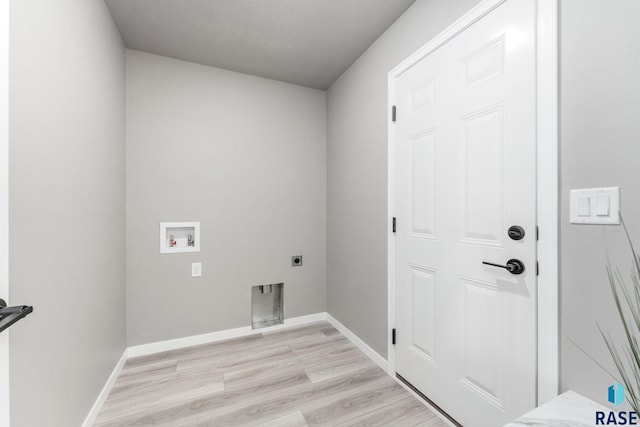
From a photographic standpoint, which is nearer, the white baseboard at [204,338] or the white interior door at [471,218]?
the white interior door at [471,218]

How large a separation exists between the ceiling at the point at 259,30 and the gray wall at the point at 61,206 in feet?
0.89

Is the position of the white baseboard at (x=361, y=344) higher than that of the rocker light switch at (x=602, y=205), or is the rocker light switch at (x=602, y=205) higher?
the rocker light switch at (x=602, y=205)

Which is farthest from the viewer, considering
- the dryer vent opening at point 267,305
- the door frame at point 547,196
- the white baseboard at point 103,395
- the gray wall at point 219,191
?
the dryer vent opening at point 267,305

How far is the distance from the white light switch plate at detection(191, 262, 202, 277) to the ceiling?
1825mm

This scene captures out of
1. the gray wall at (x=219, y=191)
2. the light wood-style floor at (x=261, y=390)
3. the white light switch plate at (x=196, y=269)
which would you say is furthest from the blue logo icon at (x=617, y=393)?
the white light switch plate at (x=196, y=269)

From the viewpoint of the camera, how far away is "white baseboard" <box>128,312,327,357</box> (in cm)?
227

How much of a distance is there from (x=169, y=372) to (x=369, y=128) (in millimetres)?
2454

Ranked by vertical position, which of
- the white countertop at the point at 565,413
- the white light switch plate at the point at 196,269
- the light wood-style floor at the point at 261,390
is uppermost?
the white light switch plate at the point at 196,269

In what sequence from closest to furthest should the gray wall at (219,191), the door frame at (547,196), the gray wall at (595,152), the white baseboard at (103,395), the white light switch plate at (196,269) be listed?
the gray wall at (595,152), the door frame at (547,196), the white baseboard at (103,395), the gray wall at (219,191), the white light switch plate at (196,269)

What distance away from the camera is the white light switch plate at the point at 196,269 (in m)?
2.42

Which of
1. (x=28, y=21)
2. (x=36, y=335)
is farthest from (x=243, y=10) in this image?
(x=36, y=335)

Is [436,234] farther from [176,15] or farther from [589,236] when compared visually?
[176,15]

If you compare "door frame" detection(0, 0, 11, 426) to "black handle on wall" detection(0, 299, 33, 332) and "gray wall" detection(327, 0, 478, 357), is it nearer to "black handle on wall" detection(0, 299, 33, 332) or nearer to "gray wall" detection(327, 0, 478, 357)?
"black handle on wall" detection(0, 299, 33, 332)

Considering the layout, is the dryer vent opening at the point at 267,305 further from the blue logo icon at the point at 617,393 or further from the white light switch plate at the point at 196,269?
the blue logo icon at the point at 617,393
